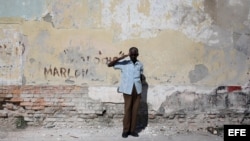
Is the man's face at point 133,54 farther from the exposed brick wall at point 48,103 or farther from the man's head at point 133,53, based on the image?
the exposed brick wall at point 48,103

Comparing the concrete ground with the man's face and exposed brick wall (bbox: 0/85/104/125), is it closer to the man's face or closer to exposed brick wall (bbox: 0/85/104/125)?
exposed brick wall (bbox: 0/85/104/125)

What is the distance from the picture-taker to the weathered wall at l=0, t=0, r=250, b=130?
714 cm

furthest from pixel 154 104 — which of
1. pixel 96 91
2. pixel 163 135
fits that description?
pixel 96 91

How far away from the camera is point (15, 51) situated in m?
7.14

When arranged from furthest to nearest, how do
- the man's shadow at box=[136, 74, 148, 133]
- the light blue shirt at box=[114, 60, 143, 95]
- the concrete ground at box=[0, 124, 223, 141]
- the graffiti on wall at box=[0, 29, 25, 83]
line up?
→ the man's shadow at box=[136, 74, 148, 133] < the graffiti on wall at box=[0, 29, 25, 83] < the concrete ground at box=[0, 124, 223, 141] < the light blue shirt at box=[114, 60, 143, 95]

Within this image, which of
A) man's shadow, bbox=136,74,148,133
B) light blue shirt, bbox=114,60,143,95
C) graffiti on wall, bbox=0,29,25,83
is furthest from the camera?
man's shadow, bbox=136,74,148,133

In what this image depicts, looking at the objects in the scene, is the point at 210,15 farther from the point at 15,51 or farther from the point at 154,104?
the point at 15,51

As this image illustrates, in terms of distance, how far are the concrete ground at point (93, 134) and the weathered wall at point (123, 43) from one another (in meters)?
0.48

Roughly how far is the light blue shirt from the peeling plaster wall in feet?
1.79

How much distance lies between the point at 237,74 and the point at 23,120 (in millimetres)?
4071

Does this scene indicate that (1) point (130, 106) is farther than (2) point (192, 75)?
No

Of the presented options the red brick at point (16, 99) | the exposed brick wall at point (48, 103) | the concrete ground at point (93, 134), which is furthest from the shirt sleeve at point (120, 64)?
the red brick at point (16, 99)

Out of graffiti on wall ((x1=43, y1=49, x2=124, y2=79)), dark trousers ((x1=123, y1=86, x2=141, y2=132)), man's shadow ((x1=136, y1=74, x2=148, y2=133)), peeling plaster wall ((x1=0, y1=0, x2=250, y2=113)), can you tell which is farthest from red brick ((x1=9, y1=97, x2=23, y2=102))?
man's shadow ((x1=136, y1=74, x2=148, y2=133))

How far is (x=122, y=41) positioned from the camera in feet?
23.6
